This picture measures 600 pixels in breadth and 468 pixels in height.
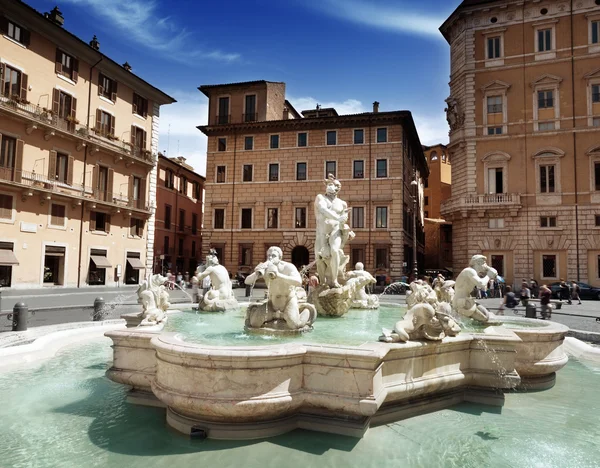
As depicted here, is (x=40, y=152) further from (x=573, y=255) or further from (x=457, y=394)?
(x=573, y=255)

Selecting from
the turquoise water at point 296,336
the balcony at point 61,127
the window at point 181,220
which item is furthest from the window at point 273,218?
the turquoise water at point 296,336

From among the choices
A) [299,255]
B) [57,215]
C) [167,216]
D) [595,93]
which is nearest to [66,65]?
[57,215]

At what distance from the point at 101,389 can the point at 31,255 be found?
883 inches

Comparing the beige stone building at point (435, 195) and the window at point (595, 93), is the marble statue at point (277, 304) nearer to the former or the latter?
the window at point (595, 93)

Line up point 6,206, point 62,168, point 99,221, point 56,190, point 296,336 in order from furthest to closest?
point 99,221 < point 62,168 < point 56,190 < point 6,206 < point 296,336

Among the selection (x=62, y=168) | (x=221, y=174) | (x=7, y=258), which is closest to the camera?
(x=7, y=258)

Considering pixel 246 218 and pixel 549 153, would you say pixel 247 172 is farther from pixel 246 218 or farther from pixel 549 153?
pixel 549 153

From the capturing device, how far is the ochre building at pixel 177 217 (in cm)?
4147

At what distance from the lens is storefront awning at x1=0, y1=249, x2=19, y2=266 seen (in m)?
22.9

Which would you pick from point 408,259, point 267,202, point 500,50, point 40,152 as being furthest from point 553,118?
point 40,152

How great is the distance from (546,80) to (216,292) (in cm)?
2977

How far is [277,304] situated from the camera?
6.27 metres

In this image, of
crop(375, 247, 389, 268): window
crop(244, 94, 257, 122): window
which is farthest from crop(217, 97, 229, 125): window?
crop(375, 247, 389, 268): window

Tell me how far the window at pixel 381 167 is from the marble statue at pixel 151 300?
30.3 m
